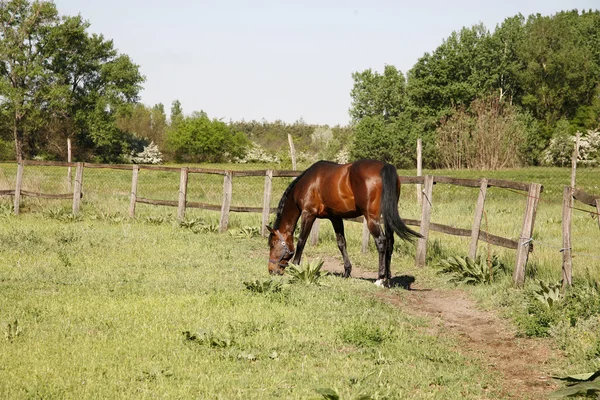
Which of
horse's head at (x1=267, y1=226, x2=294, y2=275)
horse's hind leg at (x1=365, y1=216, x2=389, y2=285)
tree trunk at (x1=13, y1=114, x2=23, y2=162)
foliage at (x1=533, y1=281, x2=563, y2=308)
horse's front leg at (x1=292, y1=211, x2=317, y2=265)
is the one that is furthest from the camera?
tree trunk at (x1=13, y1=114, x2=23, y2=162)

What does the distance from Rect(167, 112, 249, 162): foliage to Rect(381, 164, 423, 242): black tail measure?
2031 inches

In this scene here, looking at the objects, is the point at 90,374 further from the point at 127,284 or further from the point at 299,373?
the point at 127,284

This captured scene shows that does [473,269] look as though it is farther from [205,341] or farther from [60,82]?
[60,82]

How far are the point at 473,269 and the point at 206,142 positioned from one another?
52.3 meters

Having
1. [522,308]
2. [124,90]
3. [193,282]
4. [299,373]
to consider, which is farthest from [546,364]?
[124,90]

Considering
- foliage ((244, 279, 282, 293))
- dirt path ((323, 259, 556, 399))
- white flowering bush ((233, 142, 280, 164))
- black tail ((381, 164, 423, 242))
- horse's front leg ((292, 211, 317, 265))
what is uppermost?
white flowering bush ((233, 142, 280, 164))

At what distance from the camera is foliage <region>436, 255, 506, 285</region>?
371 inches

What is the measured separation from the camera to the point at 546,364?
19.3 ft

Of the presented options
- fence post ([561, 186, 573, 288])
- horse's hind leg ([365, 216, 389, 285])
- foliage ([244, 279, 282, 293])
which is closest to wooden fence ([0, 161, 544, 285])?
fence post ([561, 186, 573, 288])

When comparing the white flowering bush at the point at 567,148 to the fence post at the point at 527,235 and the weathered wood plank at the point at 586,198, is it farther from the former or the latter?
the weathered wood plank at the point at 586,198

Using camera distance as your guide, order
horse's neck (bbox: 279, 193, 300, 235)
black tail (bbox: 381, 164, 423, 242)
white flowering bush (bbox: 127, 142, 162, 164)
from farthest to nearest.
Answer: white flowering bush (bbox: 127, 142, 162, 164)
horse's neck (bbox: 279, 193, 300, 235)
black tail (bbox: 381, 164, 423, 242)

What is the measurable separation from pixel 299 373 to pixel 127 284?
13.7 feet

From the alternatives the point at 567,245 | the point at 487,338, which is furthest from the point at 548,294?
the point at 487,338

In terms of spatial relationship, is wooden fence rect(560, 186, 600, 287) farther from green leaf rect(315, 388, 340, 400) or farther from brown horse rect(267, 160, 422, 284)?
green leaf rect(315, 388, 340, 400)
